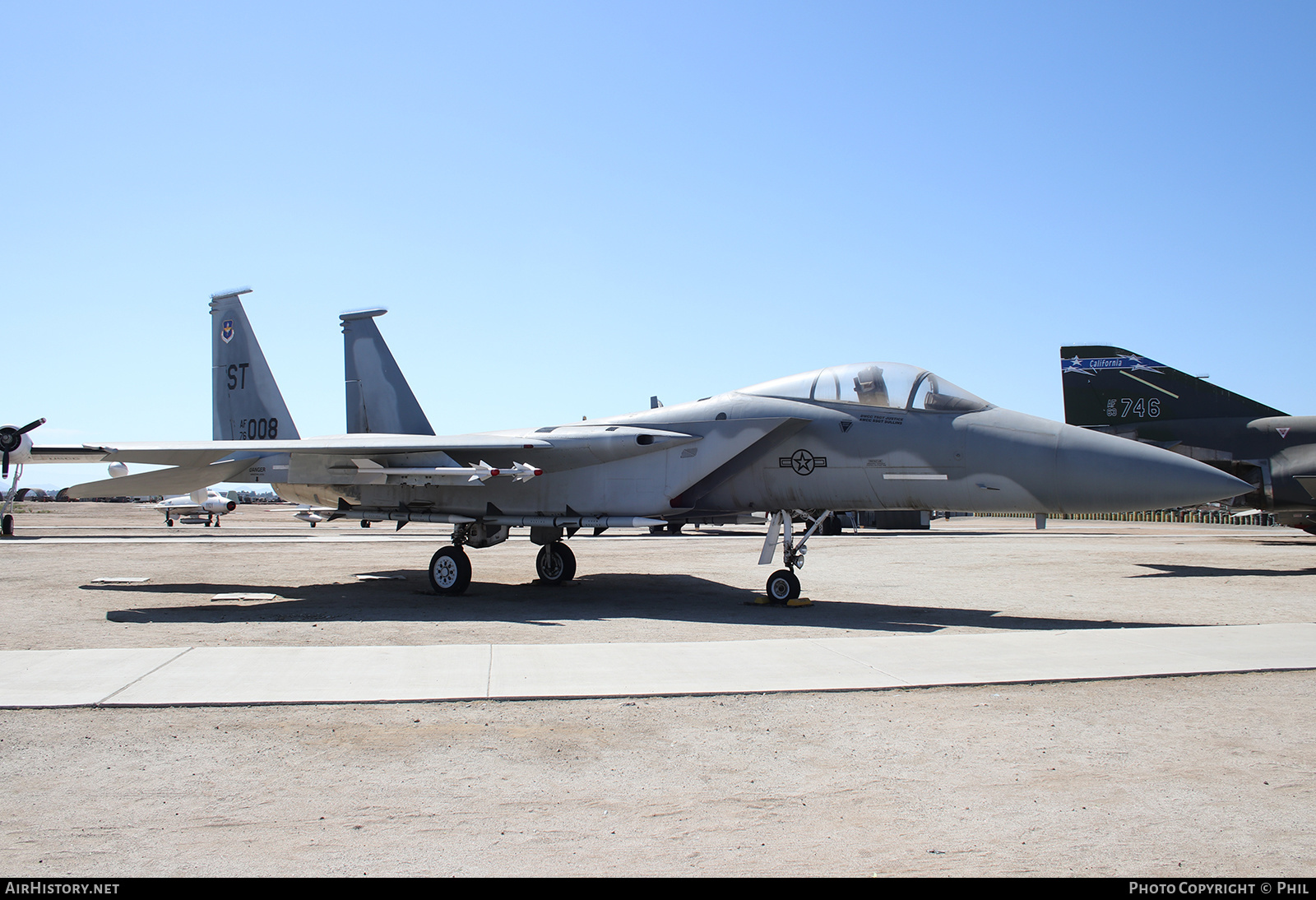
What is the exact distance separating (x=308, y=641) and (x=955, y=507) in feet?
23.1

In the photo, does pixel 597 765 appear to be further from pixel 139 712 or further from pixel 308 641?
pixel 308 641

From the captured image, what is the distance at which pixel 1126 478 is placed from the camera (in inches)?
339

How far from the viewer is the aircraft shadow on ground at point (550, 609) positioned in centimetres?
940

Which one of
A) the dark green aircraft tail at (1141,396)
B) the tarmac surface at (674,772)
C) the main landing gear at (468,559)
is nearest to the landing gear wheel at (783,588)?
the tarmac surface at (674,772)

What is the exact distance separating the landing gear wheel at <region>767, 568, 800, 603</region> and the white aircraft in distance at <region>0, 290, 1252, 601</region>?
0.08 feet

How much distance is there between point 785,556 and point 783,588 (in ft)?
1.78

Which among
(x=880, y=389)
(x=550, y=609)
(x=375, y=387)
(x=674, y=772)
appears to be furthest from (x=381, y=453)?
(x=674, y=772)

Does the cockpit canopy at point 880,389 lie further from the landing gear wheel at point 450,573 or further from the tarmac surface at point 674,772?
the landing gear wheel at point 450,573

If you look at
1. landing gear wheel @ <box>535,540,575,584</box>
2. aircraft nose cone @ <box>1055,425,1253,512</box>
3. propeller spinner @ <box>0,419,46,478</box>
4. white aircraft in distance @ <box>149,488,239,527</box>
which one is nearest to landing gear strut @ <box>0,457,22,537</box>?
propeller spinner @ <box>0,419,46,478</box>

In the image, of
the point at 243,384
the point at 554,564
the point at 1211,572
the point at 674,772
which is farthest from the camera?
the point at 1211,572

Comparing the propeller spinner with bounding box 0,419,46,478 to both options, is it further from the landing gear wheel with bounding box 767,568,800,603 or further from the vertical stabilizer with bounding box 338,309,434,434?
the landing gear wheel with bounding box 767,568,800,603

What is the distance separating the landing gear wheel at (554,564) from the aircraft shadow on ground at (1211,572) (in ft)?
33.1

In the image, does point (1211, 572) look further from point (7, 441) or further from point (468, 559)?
point (7, 441)
